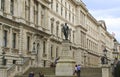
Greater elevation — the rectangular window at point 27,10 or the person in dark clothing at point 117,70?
the rectangular window at point 27,10

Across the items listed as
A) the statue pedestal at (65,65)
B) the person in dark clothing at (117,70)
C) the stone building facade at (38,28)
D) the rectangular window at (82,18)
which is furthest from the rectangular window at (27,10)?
the person in dark clothing at (117,70)

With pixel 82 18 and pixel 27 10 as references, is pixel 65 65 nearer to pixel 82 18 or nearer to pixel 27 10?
pixel 27 10

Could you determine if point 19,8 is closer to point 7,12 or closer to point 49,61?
point 7,12

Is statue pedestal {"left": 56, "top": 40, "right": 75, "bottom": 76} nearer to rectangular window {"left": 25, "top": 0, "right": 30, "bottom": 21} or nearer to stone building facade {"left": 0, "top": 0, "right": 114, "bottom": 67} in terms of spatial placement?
stone building facade {"left": 0, "top": 0, "right": 114, "bottom": 67}

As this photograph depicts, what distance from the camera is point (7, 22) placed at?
4206 cm

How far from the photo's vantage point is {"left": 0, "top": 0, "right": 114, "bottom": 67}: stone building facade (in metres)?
42.7

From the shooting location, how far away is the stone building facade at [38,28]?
4266 cm

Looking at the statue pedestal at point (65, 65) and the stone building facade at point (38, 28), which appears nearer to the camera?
the statue pedestal at point (65, 65)

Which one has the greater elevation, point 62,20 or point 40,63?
point 62,20

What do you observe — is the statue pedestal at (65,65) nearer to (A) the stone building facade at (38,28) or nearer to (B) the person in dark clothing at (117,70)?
(A) the stone building facade at (38,28)

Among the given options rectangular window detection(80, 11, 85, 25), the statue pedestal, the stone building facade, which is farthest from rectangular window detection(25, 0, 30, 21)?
rectangular window detection(80, 11, 85, 25)

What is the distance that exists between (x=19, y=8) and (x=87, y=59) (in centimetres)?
5135

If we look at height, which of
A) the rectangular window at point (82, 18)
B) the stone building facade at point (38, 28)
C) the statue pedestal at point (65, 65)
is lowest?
the statue pedestal at point (65, 65)

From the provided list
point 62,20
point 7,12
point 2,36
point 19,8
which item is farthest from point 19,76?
point 62,20
